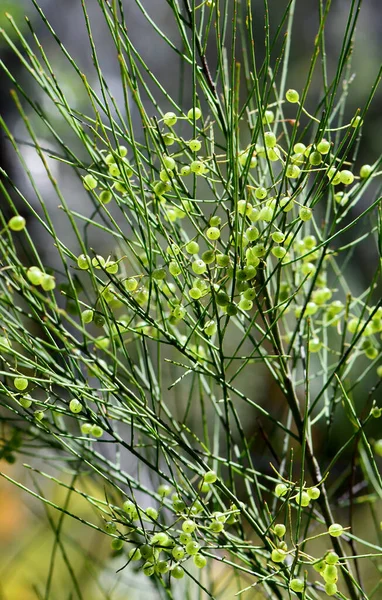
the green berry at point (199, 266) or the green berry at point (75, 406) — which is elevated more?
the green berry at point (199, 266)

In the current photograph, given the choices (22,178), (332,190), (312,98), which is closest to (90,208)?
(22,178)

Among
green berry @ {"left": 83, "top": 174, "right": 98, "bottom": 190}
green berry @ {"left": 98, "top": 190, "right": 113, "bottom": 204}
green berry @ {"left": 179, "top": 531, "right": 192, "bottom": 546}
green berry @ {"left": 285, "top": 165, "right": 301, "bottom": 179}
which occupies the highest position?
green berry @ {"left": 285, "top": 165, "right": 301, "bottom": 179}

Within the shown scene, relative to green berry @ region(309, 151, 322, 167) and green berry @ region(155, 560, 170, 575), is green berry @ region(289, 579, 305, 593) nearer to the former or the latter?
green berry @ region(155, 560, 170, 575)

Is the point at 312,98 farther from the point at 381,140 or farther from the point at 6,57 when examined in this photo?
the point at 6,57

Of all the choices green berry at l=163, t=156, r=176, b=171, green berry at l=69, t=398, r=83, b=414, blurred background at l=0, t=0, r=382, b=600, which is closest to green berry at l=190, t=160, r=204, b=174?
green berry at l=163, t=156, r=176, b=171

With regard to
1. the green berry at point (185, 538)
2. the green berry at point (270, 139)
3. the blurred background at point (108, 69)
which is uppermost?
the blurred background at point (108, 69)

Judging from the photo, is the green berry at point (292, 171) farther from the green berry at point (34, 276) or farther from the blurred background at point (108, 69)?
the blurred background at point (108, 69)

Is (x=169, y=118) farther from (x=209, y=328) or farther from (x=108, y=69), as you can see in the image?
(x=108, y=69)

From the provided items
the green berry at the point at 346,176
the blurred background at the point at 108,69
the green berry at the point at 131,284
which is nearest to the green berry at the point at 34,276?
the green berry at the point at 131,284

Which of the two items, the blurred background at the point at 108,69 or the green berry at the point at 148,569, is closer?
the green berry at the point at 148,569

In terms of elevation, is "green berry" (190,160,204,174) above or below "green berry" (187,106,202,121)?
below

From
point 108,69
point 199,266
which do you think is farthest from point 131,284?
point 108,69

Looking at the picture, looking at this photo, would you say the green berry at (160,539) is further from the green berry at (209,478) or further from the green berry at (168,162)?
the green berry at (168,162)

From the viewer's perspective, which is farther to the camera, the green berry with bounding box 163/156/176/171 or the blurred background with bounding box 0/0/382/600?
the blurred background with bounding box 0/0/382/600
